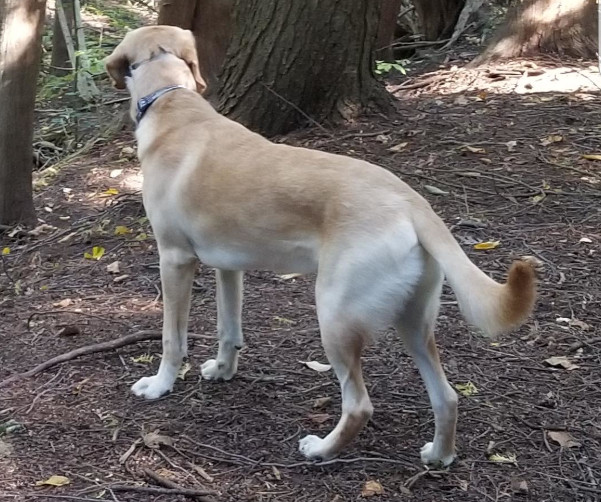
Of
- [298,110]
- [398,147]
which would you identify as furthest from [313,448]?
[298,110]

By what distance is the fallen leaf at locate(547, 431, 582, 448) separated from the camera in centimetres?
349

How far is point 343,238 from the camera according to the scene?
3.06 m

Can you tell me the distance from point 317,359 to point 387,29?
6.78m

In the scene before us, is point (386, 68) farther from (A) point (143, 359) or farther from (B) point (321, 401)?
(B) point (321, 401)

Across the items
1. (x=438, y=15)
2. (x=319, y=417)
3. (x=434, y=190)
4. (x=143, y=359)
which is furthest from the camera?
(x=438, y=15)

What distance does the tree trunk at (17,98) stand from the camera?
620cm

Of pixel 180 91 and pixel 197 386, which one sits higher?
pixel 180 91

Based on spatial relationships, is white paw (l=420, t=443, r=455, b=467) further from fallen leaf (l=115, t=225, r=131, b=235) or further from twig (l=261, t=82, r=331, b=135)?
twig (l=261, t=82, r=331, b=135)

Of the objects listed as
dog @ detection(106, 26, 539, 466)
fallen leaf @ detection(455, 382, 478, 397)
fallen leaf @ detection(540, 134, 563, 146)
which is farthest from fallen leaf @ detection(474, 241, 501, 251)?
dog @ detection(106, 26, 539, 466)

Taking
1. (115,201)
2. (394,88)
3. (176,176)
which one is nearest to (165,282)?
(176,176)

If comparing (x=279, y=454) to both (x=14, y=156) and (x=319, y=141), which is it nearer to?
(x=319, y=141)

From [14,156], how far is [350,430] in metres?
4.28

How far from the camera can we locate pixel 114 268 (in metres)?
5.52

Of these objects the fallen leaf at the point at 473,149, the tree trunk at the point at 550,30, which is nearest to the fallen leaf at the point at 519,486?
the fallen leaf at the point at 473,149
